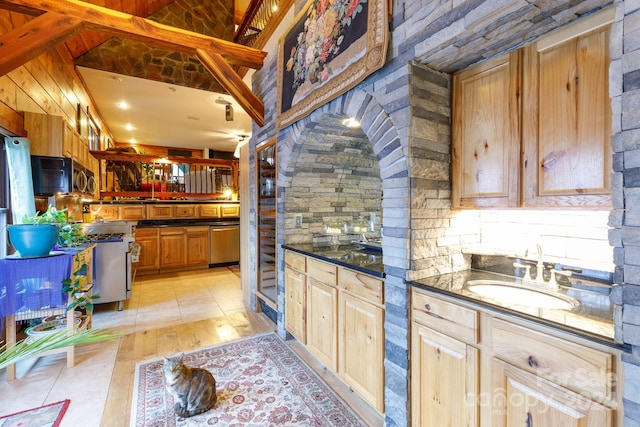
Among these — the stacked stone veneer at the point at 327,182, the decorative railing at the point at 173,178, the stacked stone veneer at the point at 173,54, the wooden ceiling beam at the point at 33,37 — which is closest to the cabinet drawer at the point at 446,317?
the stacked stone veneer at the point at 327,182

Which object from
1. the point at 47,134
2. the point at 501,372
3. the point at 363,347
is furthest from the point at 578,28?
the point at 47,134

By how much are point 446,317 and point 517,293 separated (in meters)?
0.48

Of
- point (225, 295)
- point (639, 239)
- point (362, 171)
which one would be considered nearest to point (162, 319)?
point (225, 295)

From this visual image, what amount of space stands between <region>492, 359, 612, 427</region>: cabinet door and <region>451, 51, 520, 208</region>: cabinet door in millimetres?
738

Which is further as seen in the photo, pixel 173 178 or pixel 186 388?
pixel 173 178

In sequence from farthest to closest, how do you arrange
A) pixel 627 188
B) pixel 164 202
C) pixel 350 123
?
pixel 164 202
pixel 350 123
pixel 627 188

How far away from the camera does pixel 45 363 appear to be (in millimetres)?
2436

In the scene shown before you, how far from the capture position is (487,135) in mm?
1495

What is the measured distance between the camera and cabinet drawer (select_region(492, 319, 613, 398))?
90cm

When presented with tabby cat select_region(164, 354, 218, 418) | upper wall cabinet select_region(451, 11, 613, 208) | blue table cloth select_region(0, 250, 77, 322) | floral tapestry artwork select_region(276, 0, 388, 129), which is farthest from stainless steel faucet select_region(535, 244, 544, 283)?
blue table cloth select_region(0, 250, 77, 322)

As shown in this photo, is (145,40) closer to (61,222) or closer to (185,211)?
(61,222)

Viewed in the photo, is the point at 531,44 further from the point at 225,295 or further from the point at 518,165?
the point at 225,295

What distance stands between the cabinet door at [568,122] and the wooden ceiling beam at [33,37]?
326 cm

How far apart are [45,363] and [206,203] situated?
14.0 ft
